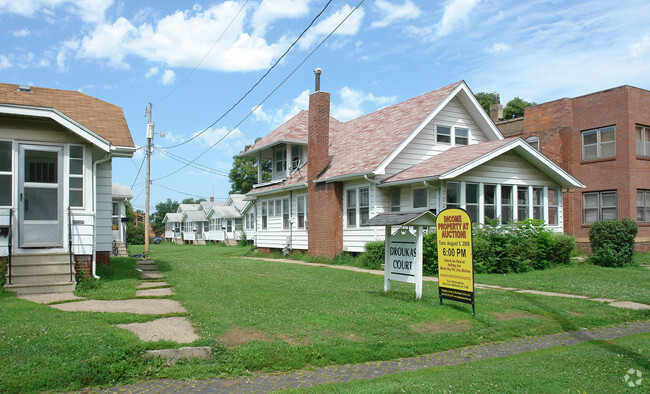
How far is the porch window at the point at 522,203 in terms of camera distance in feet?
66.1

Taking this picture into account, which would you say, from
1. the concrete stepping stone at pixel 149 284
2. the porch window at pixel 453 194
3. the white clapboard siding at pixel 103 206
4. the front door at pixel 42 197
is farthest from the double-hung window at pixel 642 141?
the front door at pixel 42 197

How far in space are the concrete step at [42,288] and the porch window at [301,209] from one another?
46.3 feet

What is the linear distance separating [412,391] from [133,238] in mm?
68768

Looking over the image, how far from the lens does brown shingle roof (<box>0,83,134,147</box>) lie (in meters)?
13.5

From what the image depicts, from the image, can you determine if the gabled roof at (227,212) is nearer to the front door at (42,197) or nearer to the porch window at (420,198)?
the porch window at (420,198)

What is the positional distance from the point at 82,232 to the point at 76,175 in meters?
1.37

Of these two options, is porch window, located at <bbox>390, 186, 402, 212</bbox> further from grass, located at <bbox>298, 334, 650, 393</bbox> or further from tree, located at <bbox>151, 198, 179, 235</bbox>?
tree, located at <bbox>151, 198, 179, 235</bbox>

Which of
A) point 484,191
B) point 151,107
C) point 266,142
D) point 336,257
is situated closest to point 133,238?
point 151,107

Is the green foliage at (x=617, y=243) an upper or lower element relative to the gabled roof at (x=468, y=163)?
lower

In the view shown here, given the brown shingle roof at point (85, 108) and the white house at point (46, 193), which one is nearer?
the white house at point (46, 193)

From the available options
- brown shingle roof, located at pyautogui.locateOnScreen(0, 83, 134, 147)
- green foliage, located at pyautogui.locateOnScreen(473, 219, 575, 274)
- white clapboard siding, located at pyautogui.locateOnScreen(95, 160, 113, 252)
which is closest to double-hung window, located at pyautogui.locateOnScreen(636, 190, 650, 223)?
green foliage, located at pyautogui.locateOnScreen(473, 219, 575, 274)

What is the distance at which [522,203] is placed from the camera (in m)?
20.3

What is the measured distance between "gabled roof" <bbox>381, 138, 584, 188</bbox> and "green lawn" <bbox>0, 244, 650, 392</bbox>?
5.98 meters

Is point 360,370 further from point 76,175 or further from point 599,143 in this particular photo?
point 599,143
